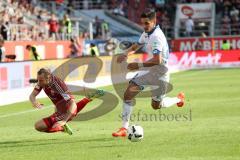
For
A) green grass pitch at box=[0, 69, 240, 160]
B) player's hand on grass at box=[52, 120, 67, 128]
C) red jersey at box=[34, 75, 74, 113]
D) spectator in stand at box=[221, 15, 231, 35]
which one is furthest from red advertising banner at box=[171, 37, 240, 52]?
player's hand on grass at box=[52, 120, 67, 128]

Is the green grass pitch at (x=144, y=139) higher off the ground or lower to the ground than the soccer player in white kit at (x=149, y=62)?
lower

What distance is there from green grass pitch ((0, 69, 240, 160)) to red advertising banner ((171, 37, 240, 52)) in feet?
105

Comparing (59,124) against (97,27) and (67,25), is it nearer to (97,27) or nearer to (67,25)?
(67,25)

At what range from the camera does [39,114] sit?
65.9 feet

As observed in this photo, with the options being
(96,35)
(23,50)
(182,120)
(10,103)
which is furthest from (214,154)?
(96,35)

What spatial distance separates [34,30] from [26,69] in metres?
A: 12.9

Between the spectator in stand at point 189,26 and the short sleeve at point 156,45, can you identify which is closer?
the short sleeve at point 156,45

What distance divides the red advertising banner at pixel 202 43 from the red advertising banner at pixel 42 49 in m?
14.1

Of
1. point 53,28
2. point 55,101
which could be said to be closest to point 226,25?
point 53,28

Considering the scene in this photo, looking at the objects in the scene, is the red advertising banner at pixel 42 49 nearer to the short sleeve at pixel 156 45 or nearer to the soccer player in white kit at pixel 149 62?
the soccer player in white kit at pixel 149 62

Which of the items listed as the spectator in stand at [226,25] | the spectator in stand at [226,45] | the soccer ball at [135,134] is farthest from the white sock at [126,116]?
the spectator in stand at [226,25]

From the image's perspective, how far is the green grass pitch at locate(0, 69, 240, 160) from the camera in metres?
11.7

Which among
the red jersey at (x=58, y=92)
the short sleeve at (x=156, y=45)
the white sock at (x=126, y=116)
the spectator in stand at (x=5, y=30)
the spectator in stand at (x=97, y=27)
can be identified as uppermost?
the short sleeve at (x=156, y=45)

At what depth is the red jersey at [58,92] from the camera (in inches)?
532
